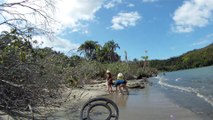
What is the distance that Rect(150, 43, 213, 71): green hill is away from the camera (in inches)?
5399

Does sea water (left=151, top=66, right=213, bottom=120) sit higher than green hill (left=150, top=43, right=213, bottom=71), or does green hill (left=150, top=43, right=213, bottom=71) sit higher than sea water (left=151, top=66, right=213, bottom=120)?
green hill (left=150, top=43, right=213, bottom=71)

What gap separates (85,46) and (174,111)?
64.2 metres

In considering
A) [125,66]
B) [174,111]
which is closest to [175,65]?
[125,66]

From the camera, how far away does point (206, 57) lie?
138 m

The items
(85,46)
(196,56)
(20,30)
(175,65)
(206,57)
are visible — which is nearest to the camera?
(20,30)

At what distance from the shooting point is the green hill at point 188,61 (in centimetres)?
13712

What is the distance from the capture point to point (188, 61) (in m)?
152

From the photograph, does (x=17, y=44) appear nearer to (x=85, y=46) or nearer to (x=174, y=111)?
(x=174, y=111)

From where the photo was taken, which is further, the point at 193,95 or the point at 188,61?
the point at 188,61

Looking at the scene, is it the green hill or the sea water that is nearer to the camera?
the sea water

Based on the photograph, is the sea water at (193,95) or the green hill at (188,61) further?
the green hill at (188,61)

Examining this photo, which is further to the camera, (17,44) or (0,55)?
(17,44)

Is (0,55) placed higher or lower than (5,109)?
higher

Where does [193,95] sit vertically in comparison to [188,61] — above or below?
below
